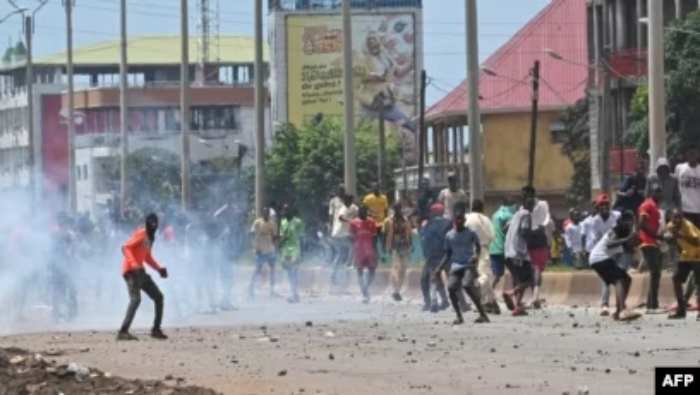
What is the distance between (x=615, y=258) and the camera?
25.6 m

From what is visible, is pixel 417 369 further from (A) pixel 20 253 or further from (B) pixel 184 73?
(B) pixel 184 73

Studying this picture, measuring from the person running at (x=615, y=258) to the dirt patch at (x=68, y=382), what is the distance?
7.32m

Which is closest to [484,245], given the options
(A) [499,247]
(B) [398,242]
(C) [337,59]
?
(A) [499,247]

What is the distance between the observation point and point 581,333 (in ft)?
75.9

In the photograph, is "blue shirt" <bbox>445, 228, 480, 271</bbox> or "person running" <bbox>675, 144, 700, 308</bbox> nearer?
"blue shirt" <bbox>445, 228, 480, 271</bbox>

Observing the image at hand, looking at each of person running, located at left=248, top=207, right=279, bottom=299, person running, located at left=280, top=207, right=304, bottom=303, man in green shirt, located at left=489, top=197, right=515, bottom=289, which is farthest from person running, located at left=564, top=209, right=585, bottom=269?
man in green shirt, located at left=489, top=197, right=515, bottom=289

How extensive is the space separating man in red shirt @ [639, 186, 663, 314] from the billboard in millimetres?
96364

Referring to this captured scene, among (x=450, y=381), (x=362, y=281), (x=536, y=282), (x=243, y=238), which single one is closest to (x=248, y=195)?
(x=243, y=238)

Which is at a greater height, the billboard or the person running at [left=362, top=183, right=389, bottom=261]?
the billboard

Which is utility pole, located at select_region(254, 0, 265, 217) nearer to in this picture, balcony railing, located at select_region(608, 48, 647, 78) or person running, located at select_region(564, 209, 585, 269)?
person running, located at select_region(564, 209, 585, 269)

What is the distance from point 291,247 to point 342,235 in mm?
940

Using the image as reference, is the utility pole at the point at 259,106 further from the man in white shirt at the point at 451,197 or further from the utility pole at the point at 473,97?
the man in white shirt at the point at 451,197

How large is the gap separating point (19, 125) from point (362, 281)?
112681 millimetres

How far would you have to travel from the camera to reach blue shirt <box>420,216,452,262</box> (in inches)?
A: 1140
